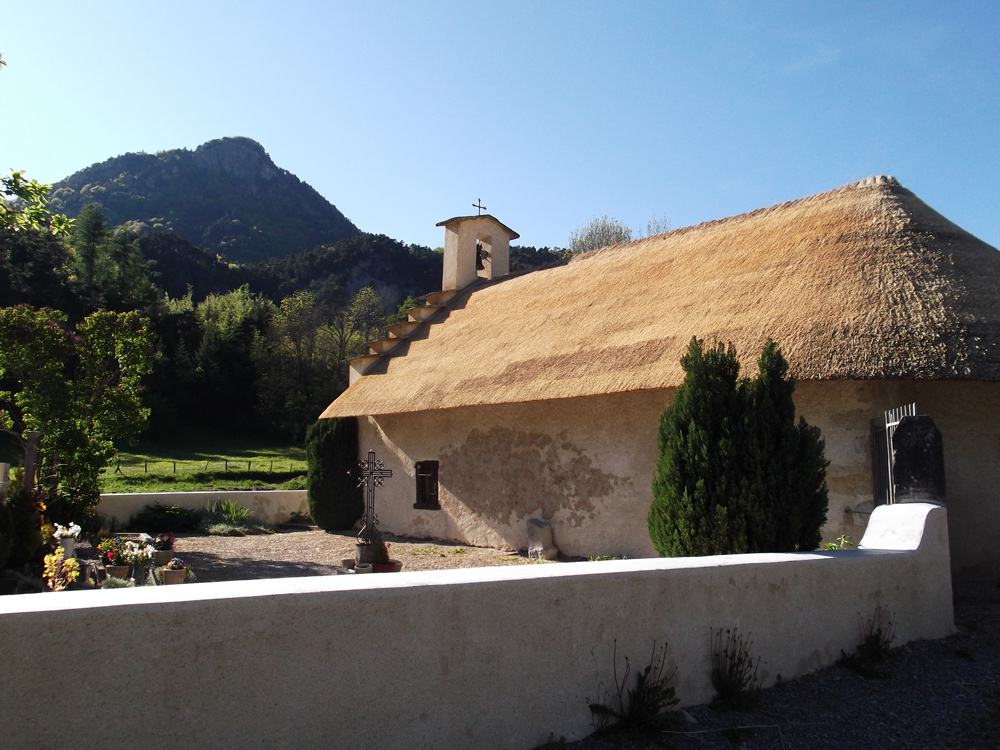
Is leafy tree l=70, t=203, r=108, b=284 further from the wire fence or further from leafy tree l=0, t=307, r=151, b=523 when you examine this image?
leafy tree l=0, t=307, r=151, b=523

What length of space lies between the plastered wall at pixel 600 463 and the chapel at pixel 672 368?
2 cm

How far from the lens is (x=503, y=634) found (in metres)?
3.25

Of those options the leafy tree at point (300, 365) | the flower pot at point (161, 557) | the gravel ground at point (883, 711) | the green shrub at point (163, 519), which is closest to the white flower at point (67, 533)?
the flower pot at point (161, 557)

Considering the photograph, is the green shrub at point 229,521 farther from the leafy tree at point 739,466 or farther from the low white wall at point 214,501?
the leafy tree at point 739,466

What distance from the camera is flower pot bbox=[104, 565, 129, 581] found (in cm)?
789

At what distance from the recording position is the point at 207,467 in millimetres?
23516

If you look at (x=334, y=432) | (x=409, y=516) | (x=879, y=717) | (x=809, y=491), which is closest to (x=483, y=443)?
(x=409, y=516)

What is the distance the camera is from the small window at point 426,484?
12.7 metres

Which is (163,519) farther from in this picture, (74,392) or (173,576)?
(173,576)

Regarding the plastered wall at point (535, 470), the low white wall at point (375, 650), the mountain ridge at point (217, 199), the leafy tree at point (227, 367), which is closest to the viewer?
the low white wall at point (375, 650)

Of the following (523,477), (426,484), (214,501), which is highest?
(523,477)

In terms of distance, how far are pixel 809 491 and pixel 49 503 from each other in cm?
1061

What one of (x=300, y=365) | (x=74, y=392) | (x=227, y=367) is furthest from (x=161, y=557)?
(x=227, y=367)

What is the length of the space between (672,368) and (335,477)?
8881mm
